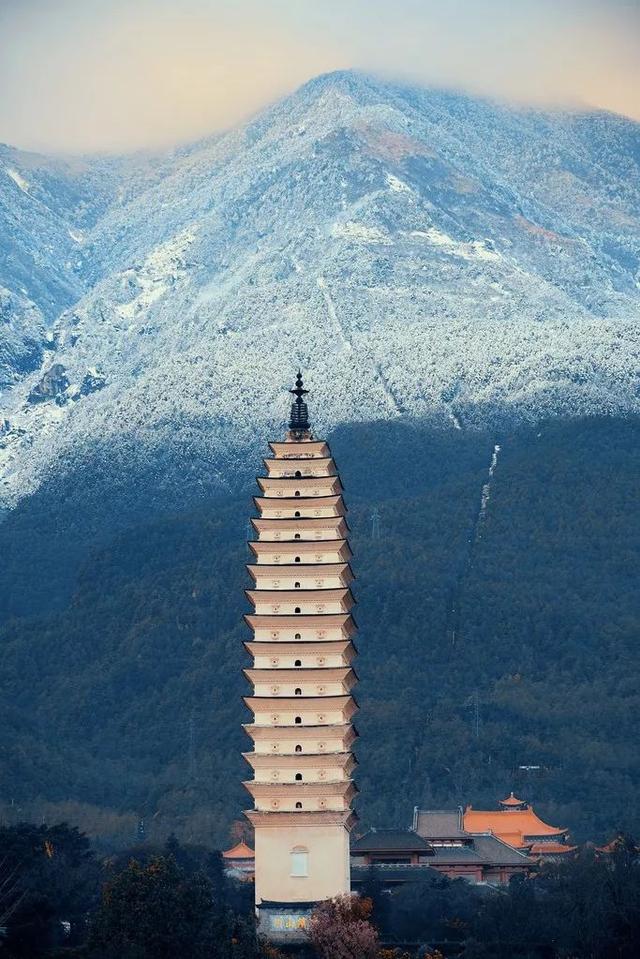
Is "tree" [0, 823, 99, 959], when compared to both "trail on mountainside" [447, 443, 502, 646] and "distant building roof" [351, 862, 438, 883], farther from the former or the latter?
"trail on mountainside" [447, 443, 502, 646]

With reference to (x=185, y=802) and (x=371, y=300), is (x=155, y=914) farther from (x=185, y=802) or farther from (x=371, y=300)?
(x=371, y=300)

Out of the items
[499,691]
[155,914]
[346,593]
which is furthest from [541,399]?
[155,914]

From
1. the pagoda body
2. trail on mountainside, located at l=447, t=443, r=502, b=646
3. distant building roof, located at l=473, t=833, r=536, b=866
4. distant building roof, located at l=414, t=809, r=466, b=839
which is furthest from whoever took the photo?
trail on mountainside, located at l=447, t=443, r=502, b=646

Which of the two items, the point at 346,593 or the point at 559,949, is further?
the point at 346,593

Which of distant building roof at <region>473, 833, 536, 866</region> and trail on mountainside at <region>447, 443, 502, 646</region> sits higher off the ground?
trail on mountainside at <region>447, 443, 502, 646</region>

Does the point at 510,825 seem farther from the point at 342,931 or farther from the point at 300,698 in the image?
the point at 342,931

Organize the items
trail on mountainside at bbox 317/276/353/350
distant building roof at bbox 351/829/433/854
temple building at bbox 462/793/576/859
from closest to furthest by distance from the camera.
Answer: distant building roof at bbox 351/829/433/854, temple building at bbox 462/793/576/859, trail on mountainside at bbox 317/276/353/350

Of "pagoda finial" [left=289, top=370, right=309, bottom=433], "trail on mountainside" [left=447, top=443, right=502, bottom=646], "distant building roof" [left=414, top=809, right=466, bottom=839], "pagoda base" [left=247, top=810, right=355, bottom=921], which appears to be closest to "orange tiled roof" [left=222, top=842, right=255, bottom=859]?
"distant building roof" [left=414, top=809, right=466, bottom=839]
